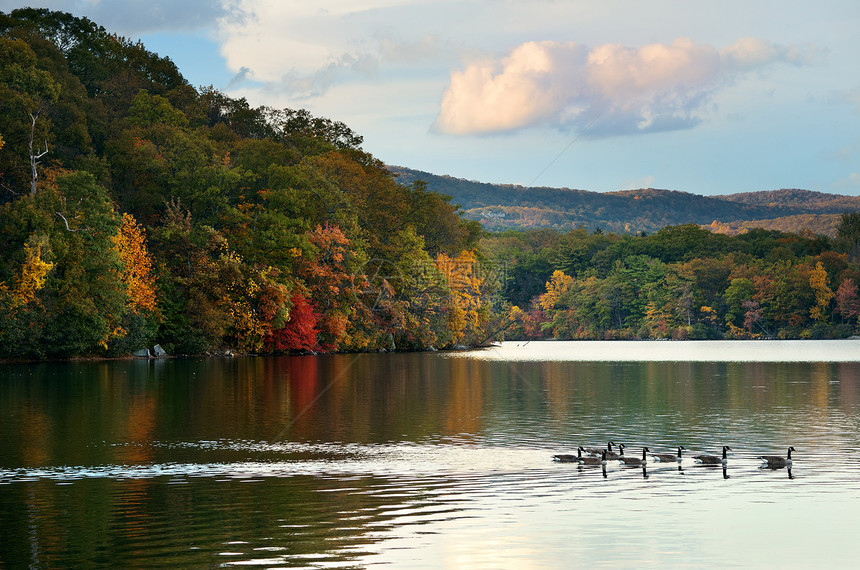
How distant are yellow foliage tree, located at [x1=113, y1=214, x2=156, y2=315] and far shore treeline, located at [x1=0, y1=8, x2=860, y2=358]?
15 centimetres

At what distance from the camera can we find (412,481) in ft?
70.6

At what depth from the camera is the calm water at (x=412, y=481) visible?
603 inches

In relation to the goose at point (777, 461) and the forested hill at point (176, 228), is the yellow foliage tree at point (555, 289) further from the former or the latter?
the goose at point (777, 461)

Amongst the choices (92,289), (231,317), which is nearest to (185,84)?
(231,317)

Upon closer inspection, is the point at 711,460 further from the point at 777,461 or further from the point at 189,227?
the point at 189,227

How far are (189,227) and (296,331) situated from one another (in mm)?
13666

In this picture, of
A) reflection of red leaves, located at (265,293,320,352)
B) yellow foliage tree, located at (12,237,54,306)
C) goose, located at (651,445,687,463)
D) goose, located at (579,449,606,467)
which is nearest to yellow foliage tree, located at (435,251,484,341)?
reflection of red leaves, located at (265,293,320,352)

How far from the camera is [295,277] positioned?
284 ft

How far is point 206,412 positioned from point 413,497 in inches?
730

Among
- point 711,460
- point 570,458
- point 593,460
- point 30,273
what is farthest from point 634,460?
point 30,273

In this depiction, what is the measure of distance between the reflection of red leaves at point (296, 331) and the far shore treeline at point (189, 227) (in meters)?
0.20

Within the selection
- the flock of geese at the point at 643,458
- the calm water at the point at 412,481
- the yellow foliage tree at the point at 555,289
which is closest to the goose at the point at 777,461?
the flock of geese at the point at 643,458

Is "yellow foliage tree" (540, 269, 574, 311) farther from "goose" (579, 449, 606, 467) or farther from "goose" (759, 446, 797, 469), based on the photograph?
"goose" (579, 449, 606, 467)

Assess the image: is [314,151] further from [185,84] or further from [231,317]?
[231,317]
